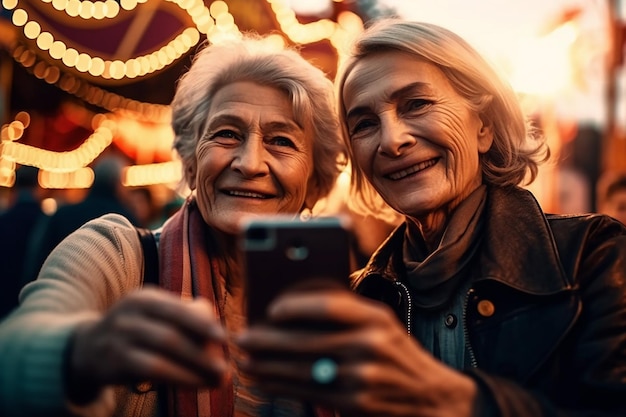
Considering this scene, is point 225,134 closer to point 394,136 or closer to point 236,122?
point 236,122

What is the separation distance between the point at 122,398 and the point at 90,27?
445 centimetres

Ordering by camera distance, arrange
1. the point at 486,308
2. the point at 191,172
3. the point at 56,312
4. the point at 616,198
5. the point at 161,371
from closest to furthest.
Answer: the point at 161,371
the point at 56,312
the point at 486,308
the point at 191,172
the point at 616,198

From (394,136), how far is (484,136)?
384 mm

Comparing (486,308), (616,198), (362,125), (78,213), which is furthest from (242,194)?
(616,198)

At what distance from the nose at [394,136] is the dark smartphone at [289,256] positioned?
813mm

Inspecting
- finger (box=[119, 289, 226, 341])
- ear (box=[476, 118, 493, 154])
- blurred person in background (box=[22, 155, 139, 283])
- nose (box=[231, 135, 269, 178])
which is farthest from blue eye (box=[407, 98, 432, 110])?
blurred person in background (box=[22, 155, 139, 283])

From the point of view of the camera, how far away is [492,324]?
1643 millimetres

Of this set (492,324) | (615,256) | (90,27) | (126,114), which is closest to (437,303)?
(492,324)

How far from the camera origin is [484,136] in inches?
81.8

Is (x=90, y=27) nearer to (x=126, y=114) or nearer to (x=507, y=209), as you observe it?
(x=126, y=114)

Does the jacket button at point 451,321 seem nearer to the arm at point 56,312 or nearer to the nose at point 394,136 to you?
the nose at point 394,136

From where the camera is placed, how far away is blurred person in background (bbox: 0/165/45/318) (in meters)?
4.36

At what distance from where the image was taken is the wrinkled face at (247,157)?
2047 mm

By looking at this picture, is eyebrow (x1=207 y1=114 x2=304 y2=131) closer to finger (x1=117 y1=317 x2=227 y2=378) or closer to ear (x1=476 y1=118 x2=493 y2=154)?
ear (x1=476 y1=118 x2=493 y2=154)
